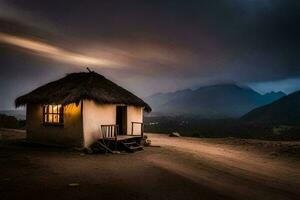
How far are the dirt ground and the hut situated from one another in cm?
127

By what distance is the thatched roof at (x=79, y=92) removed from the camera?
55.9 ft

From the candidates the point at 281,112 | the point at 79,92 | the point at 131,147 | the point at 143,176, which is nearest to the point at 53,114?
the point at 79,92

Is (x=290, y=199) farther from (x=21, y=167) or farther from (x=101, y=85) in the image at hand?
(x=101, y=85)

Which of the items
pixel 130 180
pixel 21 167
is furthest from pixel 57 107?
pixel 130 180

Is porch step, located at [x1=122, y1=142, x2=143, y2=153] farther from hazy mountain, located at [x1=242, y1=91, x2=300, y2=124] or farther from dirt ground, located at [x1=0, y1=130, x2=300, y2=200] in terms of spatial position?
hazy mountain, located at [x1=242, y1=91, x2=300, y2=124]

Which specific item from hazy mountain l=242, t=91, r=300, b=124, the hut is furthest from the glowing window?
hazy mountain l=242, t=91, r=300, b=124

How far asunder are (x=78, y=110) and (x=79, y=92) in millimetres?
1009

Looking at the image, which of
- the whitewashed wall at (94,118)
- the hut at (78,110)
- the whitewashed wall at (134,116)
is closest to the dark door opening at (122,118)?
the hut at (78,110)

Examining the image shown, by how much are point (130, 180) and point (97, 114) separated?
8297 mm

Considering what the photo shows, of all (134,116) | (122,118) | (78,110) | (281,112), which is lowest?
(122,118)

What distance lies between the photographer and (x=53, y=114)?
60.0ft

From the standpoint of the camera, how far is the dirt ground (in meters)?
8.52

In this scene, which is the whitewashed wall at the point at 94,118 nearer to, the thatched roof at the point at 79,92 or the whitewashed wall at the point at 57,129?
the whitewashed wall at the point at 57,129

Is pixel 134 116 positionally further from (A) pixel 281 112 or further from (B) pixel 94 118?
(A) pixel 281 112
